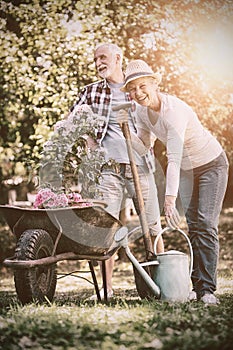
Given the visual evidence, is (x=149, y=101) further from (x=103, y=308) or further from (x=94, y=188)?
(x=103, y=308)

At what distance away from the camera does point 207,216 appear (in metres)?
2.64

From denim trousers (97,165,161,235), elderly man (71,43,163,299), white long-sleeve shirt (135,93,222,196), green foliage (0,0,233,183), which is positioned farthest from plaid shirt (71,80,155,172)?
green foliage (0,0,233,183)

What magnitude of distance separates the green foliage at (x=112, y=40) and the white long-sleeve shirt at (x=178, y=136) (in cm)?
231

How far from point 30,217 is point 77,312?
44 cm

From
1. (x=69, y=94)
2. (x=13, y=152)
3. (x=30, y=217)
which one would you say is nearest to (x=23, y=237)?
(x=30, y=217)

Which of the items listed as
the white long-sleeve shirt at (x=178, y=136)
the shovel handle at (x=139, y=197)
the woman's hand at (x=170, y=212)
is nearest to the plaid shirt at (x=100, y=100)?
the white long-sleeve shirt at (x=178, y=136)

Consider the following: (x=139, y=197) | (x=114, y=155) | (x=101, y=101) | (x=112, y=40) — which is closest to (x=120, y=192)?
(x=114, y=155)

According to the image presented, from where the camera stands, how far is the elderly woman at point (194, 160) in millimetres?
2580

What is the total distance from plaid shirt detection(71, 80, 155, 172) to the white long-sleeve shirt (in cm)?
29

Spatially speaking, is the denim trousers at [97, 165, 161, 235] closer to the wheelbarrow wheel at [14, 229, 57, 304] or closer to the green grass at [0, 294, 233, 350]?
the wheelbarrow wheel at [14, 229, 57, 304]

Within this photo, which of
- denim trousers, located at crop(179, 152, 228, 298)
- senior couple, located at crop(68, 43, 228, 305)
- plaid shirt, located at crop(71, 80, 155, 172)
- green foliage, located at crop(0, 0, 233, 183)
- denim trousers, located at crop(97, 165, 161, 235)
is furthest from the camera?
green foliage, located at crop(0, 0, 233, 183)

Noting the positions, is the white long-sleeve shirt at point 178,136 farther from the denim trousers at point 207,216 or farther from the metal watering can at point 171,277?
the metal watering can at point 171,277

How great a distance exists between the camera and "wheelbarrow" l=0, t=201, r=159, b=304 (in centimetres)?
233

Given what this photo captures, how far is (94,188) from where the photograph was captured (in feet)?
9.56
